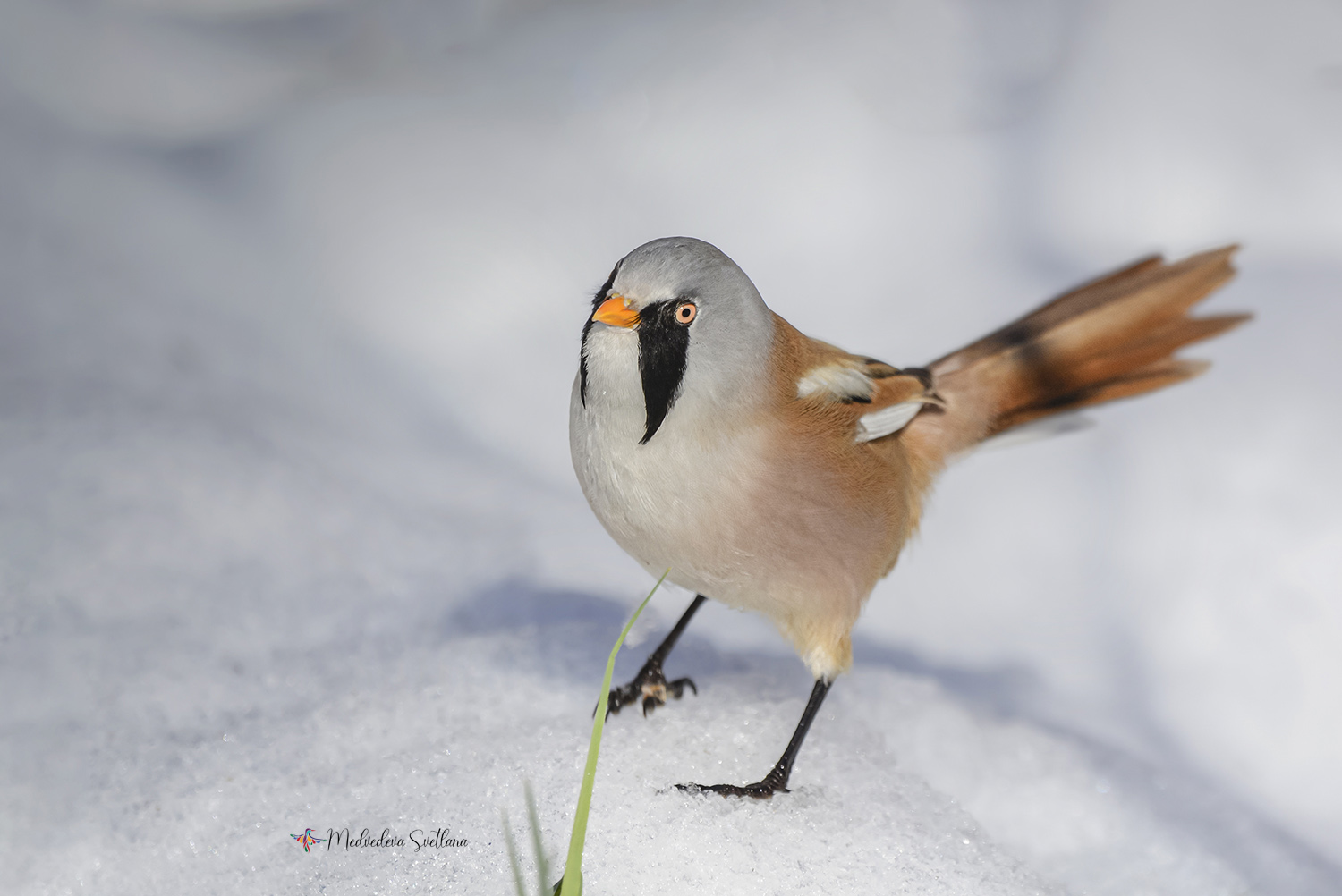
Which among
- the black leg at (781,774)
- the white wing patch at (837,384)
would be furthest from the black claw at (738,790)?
the white wing patch at (837,384)

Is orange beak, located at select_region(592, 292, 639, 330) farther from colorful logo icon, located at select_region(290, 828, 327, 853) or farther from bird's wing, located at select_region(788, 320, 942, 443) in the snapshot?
colorful logo icon, located at select_region(290, 828, 327, 853)

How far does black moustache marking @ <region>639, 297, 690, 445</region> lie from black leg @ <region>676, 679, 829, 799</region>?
590 millimetres

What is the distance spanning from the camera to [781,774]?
5.82ft

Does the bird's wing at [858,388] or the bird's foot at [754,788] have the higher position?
the bird's wing at [858,388]

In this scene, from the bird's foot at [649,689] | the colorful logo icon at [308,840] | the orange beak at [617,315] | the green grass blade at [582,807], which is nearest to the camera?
the green grass blade at [582,807]

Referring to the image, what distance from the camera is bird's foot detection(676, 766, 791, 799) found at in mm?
1736

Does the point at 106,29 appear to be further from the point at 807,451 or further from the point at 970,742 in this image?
the point at 970,742

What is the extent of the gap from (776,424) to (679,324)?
22 centimetres

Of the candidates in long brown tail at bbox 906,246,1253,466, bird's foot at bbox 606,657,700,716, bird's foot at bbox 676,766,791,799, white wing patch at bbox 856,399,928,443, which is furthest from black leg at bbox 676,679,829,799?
long brown tail at bbox 906,246,1253,466

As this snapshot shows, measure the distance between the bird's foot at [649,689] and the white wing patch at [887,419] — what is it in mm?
633

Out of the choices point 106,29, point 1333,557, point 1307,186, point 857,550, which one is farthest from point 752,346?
point 106,29

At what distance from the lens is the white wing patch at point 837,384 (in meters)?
1.68

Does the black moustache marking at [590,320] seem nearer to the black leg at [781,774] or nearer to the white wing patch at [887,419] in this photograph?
the white wing patch at [887,419]

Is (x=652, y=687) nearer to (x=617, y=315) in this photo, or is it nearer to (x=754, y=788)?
(x=754, y=788)
